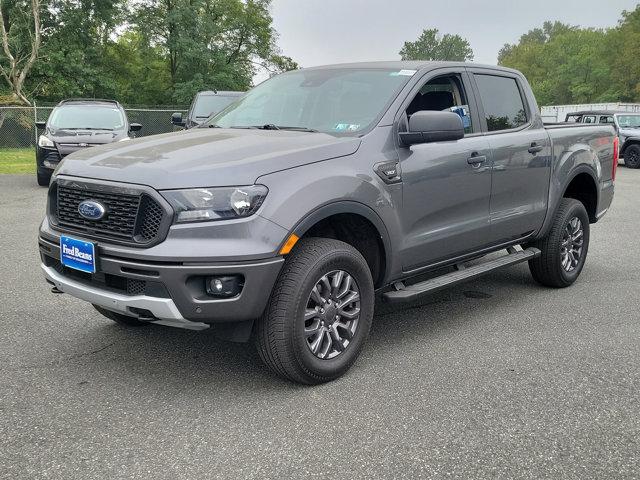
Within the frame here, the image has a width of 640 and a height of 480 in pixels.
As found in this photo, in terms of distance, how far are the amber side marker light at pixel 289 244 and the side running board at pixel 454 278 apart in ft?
3.07

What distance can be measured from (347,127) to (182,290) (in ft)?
5.11

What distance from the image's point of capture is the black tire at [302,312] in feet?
10.5

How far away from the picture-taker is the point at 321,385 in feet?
11.4

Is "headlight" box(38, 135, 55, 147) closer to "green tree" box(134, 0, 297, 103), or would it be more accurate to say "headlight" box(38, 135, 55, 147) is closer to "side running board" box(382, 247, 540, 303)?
"side running board" box(382, 247, 540, 303)

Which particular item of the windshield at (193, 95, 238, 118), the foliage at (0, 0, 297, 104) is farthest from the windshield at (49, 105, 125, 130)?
the foliage at (0, 0, 297, 104)

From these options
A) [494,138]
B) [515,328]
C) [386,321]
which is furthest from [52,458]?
[494,138]

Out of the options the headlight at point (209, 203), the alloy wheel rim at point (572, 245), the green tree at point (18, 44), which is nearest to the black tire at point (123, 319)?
the headlight at point (209, 203)

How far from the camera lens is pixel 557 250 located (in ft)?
17.5

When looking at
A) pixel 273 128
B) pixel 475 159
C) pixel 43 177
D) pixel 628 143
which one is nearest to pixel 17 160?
pixel 43 177

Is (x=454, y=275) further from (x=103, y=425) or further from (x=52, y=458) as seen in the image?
(x=52, y=458)

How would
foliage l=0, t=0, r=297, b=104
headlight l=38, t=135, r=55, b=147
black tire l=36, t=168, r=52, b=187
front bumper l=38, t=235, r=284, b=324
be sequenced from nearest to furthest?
1. front bumper l=38, t=235, r=284, b=324
2. headlight l=38, t=135, r=55, b=147
3. black tire l=36, t=168, r=52, b=187
4. foliage l=0, t=0, r=297, b=104

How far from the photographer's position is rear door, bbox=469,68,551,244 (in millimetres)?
4633

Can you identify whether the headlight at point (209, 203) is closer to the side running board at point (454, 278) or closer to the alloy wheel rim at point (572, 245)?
the side running board at point (454, 278)

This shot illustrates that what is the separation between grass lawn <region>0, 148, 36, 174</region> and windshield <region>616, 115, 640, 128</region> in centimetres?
1770
